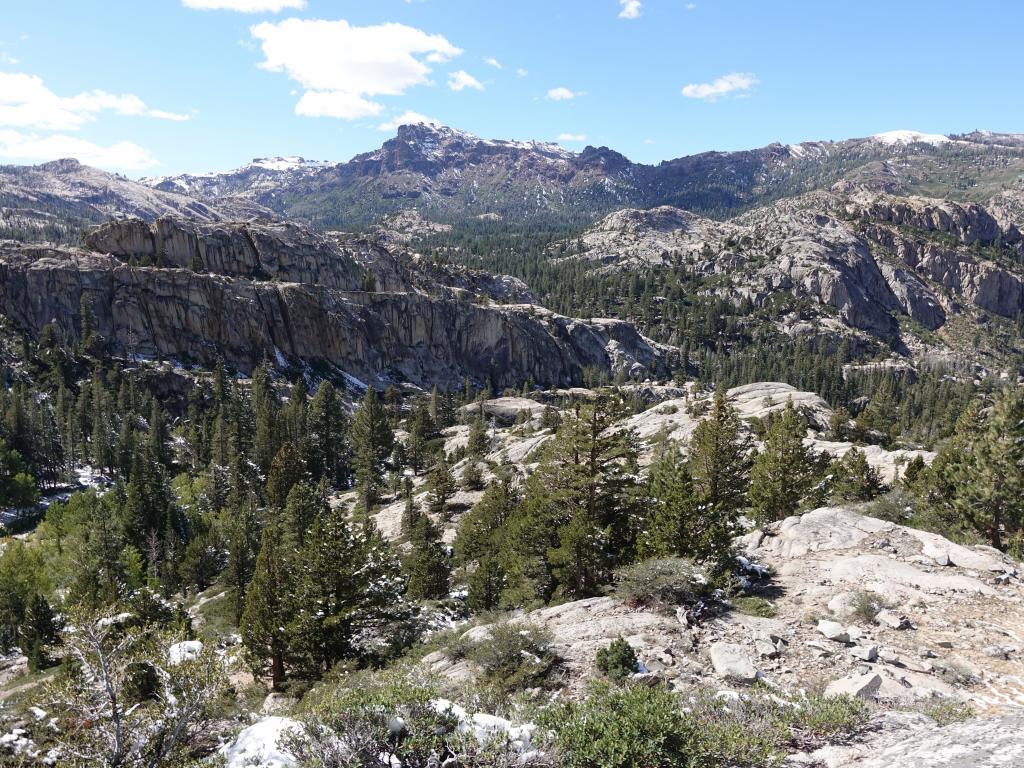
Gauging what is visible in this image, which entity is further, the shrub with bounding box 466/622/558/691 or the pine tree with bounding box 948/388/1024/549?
the pine tree with bounding box 948/388/1024/549

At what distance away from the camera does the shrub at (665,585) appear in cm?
1772

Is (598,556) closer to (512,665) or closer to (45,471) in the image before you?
(512,665)

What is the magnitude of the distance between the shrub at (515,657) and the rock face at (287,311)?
12824cm

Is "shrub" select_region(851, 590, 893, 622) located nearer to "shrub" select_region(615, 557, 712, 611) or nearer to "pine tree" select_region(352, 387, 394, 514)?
"shrub" select_region(615, 557, 712, 611)

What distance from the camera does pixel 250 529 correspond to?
52.7 metres

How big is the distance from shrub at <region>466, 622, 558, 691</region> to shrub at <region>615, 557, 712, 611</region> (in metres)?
4.07

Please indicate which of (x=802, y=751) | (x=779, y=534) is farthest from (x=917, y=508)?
(x=802, y=751)

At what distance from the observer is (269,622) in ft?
84.1

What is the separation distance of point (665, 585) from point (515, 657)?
5652mm

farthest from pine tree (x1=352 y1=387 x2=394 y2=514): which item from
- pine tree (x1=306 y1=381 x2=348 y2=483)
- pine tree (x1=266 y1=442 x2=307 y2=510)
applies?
pine tree (x1=266 y1=442 x2=307 y2=510)

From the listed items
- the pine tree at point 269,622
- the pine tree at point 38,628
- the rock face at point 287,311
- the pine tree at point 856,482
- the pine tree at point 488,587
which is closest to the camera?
the pine tree at point 269,622

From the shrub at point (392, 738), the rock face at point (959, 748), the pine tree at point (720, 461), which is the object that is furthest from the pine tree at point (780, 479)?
the shrub at point (392, 738)

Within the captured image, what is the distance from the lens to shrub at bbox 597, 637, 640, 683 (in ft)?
44.3

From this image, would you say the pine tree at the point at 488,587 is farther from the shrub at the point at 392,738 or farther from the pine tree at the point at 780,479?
the shrub at the point at 392,738
